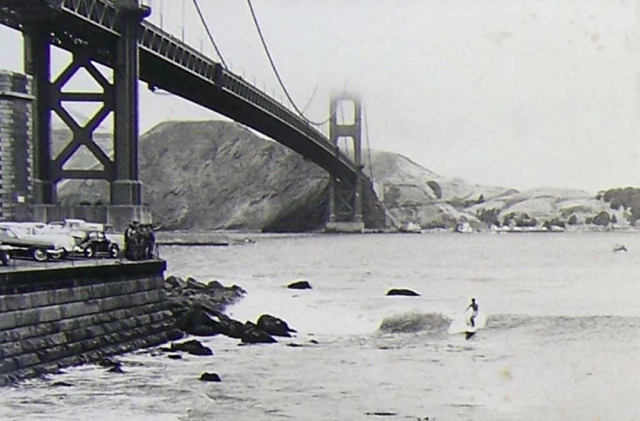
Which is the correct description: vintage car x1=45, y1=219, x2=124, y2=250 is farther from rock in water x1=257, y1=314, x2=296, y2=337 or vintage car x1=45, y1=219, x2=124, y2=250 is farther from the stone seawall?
rock in water x1=257, y1=314, x2=296, y2=337

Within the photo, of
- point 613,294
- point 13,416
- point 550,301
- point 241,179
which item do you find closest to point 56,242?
point 13,416

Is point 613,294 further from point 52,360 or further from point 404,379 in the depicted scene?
point 52,360

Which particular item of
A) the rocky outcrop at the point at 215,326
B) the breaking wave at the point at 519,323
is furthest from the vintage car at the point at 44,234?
the breaking wave at the point at 519,323

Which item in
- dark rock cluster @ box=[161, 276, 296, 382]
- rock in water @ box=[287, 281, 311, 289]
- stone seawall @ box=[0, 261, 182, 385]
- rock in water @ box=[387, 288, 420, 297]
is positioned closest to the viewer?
stone seawall @ box=[0, 261, 182, 385]

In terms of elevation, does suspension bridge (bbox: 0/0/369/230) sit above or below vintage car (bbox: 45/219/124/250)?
above

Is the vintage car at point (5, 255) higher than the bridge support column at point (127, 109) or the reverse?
the reverse

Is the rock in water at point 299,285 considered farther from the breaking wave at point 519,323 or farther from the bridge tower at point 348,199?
the bridge tower at point 348,199

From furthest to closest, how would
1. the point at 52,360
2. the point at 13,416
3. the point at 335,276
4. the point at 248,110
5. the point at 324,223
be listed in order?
the point at 324,223 → the point at 248,110 → the point at 335,276 → the point at 52,360 → the point at 13,416

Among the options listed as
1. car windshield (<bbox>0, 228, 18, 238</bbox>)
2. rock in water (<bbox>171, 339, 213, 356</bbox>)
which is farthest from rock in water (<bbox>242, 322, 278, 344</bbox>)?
car windshield (<bbox>0, 228, 18, 238</bbox>)
